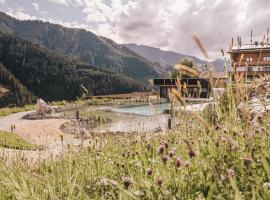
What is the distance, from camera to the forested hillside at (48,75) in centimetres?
16700

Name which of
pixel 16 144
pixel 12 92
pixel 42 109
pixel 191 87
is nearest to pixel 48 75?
pixel 12 92

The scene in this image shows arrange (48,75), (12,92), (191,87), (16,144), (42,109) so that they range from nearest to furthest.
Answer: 1. (16,144)
2. (42,109)
3. (191,87)
4. (12,92)
5. (48,75)

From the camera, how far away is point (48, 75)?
576 feet

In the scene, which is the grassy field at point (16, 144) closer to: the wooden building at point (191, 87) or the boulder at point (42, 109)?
the wooden building at point (191, 87)

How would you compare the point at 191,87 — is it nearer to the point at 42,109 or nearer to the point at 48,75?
the point at 42,109

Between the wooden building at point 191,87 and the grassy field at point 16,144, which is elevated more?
the wooden building at point 191,87

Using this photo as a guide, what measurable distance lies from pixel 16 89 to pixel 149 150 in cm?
13598

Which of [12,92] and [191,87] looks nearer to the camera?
[191,87]

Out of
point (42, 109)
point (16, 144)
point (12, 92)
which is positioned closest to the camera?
point (16, 144)

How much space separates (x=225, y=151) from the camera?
348 centimetres

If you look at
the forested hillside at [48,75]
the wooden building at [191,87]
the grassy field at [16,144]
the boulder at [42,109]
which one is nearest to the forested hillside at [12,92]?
the forested hillside at [48,75]

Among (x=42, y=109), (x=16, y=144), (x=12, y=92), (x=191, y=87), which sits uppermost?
(x=191, y=87)

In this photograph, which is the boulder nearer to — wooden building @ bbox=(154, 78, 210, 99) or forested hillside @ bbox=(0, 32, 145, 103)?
wooden building @ bbox=(154, 78, 210, 99)

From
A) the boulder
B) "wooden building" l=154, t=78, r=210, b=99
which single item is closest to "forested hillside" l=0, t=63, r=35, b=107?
"wooden building" l=154, t=78, r=210, b=99
